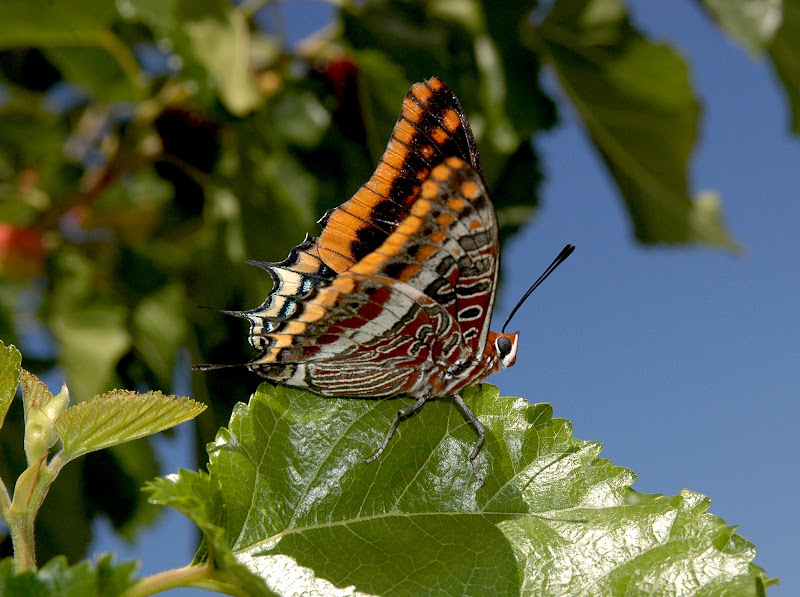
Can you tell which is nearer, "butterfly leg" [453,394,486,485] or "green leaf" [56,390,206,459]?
"green leaf" [56,390,206,459]

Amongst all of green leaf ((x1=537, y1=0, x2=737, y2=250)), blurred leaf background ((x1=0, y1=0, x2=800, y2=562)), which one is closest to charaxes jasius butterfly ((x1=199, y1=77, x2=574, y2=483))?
blurred leaf background ((x1=0, y1=0, x2=800, y2=562))

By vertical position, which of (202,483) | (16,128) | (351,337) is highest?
(351,337)

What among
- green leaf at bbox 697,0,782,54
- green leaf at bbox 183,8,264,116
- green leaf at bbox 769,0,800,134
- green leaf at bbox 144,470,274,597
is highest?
green leaf at bbox 769,0,800,134

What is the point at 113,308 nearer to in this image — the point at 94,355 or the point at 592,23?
the point at 94,355

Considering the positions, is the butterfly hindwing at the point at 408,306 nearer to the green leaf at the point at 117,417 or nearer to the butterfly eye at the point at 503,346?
the butterfly eye at the point at 503,346

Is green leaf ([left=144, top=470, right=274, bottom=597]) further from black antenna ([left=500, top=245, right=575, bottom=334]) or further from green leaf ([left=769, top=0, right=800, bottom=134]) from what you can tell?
green leaf ([left=769, top=0, right=800, bottom=134])

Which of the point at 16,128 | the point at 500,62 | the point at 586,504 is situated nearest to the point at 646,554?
the point at 586,504

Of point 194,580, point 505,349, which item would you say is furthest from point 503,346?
point 194,580
